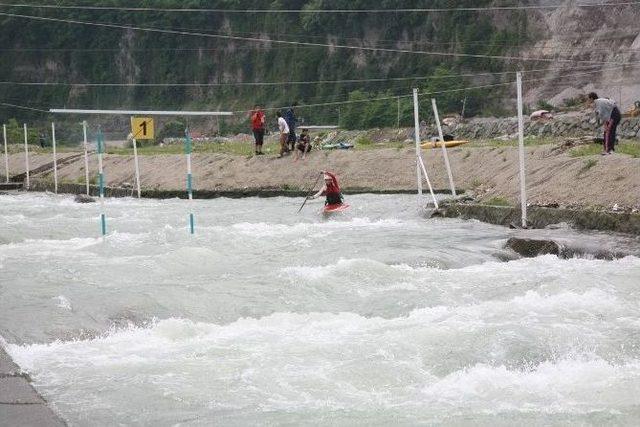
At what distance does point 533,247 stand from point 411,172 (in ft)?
48.7

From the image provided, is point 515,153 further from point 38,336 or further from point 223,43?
point 223,43

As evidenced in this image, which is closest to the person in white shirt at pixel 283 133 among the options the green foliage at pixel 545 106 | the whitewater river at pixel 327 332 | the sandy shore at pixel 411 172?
the sandy shore at pixel 411 172

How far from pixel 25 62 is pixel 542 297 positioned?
287 ft

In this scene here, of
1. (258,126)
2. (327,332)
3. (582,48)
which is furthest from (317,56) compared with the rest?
(327,332)

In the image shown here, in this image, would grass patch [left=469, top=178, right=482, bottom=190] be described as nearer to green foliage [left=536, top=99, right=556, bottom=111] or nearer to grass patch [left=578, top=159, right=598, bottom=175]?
grass patch [left=578, top=159, right=598, bottom=175]

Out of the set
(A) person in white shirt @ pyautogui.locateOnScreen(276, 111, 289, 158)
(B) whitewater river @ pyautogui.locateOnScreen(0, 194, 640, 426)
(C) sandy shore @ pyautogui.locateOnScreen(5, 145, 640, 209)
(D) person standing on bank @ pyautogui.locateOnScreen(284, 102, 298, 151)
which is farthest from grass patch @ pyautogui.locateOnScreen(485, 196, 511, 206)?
(A) person in white shirt @ pyautogui.locateOnScreen(276, 111, 289, 158)

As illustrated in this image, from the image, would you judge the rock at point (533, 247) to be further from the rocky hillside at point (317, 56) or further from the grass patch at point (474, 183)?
the rocky hillside at point (317, 56)

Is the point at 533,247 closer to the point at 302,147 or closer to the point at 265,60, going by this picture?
the point at 302,147

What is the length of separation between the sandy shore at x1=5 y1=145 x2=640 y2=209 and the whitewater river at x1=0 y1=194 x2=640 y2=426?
8.69 ft

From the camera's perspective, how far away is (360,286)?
47.0 ft

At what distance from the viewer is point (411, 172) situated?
3162cm

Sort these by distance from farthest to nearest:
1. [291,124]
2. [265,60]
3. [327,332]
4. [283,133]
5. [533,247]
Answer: [265,60]
[283,133]
[291,124]
[533,247]
[327,332]

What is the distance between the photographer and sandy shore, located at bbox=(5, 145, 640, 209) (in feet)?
68.3

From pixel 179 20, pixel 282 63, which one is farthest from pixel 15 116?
pixel 282 63
